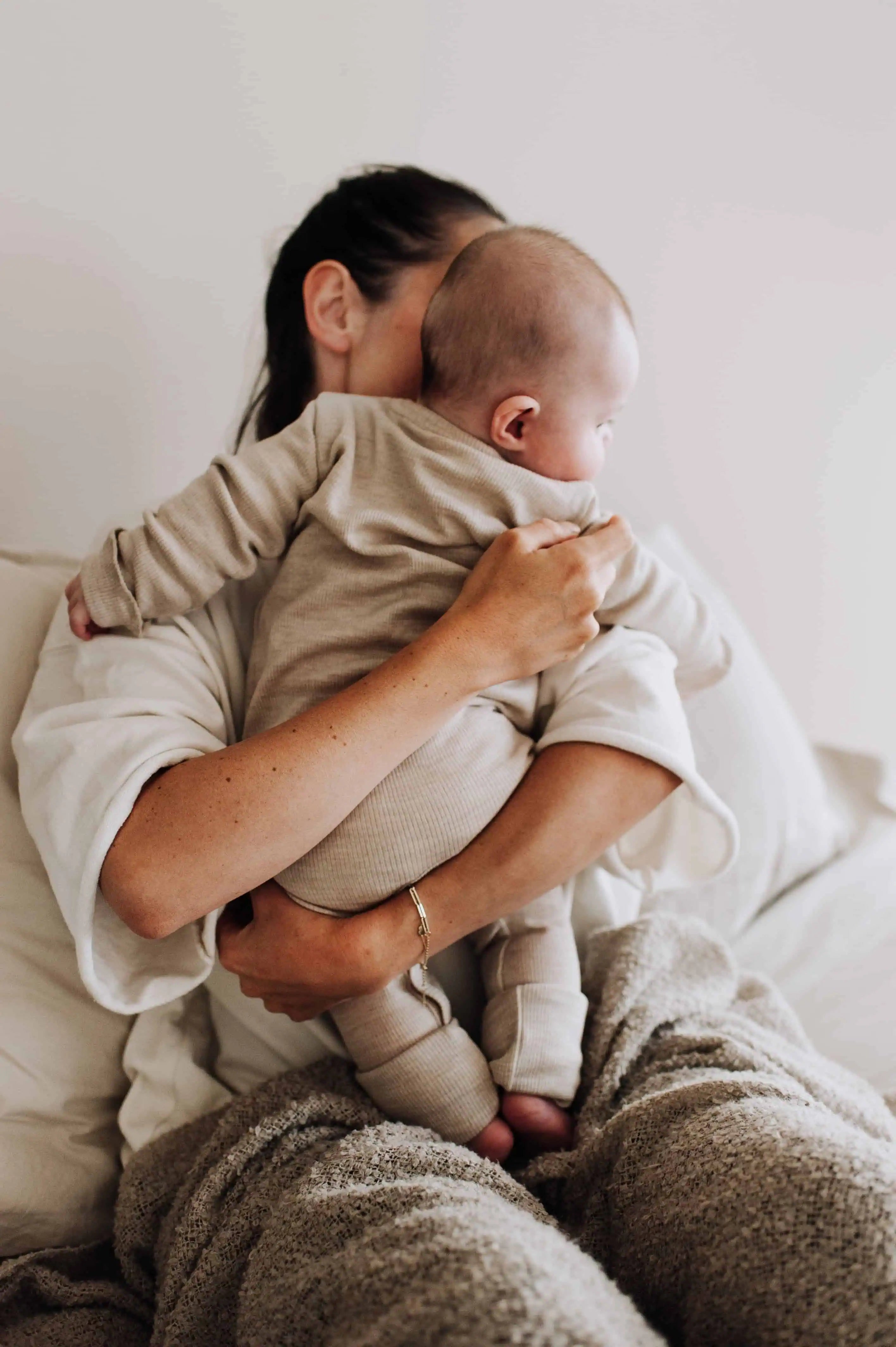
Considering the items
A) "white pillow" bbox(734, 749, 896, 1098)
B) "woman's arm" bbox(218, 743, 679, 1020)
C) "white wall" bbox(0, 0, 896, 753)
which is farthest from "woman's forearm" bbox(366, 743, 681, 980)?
"white wall" bbox(0, 0, 896, 753)

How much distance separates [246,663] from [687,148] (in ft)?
3.94

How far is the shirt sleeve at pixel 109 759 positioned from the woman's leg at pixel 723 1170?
1.35 feet

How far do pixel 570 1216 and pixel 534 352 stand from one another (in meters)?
0.81

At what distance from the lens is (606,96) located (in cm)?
159

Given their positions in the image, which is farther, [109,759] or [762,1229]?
[109,759]

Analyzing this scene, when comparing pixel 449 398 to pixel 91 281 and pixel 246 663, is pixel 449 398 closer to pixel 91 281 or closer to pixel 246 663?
pixel 246 663

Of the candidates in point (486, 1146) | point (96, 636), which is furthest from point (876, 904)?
point (96, 636)

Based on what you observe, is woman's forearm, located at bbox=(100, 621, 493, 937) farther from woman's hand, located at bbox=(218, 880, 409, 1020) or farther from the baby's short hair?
the baby's short hair

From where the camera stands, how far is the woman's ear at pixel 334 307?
1204mm

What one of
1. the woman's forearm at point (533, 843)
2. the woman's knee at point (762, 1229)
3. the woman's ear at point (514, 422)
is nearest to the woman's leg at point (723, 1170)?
the woman's knee at point (762, 1229)

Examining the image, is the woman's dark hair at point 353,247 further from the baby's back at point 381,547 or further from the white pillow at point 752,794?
the white pillow at point 752,794

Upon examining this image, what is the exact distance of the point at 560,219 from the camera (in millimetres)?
1618

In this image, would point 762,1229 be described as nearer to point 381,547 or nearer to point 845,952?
point 381,547

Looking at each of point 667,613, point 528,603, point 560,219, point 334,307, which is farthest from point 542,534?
point 560,219
